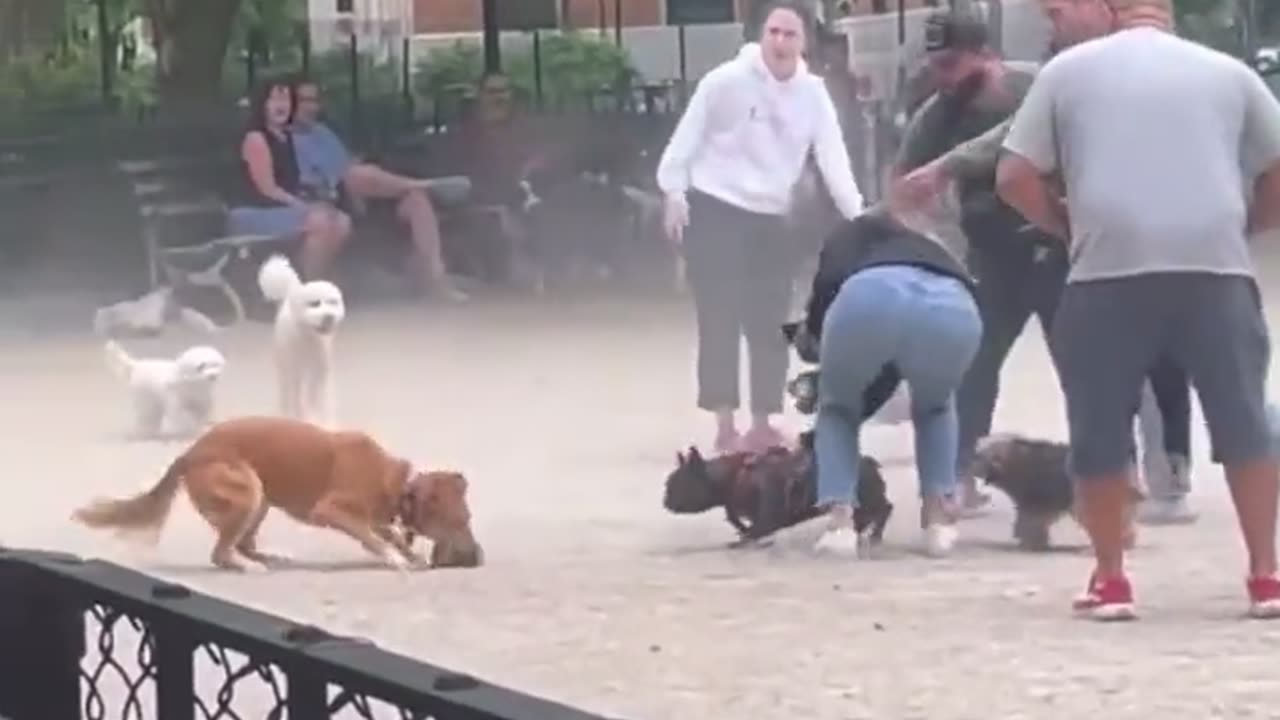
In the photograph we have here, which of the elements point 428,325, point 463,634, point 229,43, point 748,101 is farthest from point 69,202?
point 463,634

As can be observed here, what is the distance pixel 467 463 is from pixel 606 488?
1.04 meters

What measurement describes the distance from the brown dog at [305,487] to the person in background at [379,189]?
9.84 metres

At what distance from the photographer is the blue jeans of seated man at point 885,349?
8516 millimetres

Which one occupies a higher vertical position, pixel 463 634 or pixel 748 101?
pixel 748 101

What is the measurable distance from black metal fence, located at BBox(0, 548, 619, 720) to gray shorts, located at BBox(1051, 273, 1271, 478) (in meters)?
2.77

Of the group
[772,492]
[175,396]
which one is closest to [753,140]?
[772,492]

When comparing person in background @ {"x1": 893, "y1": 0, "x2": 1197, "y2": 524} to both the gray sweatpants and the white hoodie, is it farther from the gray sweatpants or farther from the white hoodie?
the gray sweatpants

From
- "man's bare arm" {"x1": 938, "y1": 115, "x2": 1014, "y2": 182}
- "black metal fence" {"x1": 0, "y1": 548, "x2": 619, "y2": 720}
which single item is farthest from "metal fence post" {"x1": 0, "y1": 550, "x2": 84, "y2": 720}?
"man's bare arm" {"x1": 938, "y1": 115, "x2": 1014, "y2": 182}

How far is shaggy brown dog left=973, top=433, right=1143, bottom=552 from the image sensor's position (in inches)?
350

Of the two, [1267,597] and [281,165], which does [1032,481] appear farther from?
[281,165]

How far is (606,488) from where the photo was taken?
1089 centimetres

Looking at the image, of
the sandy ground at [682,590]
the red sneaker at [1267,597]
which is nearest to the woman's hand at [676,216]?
the sandy ground at [682,590]

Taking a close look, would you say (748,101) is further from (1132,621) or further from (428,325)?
(428,325)

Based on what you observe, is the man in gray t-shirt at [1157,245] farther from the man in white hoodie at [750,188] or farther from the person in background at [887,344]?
the man in white hoodie at [750,188]
